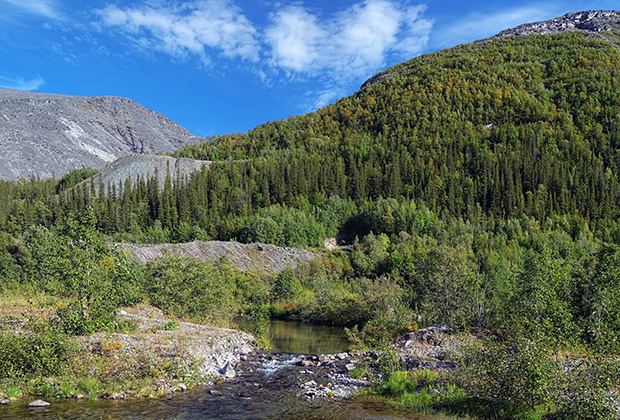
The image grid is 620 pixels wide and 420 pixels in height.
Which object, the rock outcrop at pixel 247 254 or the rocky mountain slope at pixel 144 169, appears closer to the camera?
the rock outcrop at pixel 247 254

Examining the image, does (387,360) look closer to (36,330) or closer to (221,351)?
(221,351)

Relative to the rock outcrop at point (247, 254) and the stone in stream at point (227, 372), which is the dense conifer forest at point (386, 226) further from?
the stone in stream at point (227, 372)

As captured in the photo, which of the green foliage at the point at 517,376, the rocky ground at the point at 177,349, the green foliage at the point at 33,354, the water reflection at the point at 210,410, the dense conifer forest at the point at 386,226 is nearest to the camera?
the green foliage at the point at 517,376

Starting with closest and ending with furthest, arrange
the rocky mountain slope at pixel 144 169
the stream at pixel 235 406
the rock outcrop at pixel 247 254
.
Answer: the stream at pixel 235 406 < the rock outcrop at pixel 247 254 < the rocky mountain slope at pixel 144 169

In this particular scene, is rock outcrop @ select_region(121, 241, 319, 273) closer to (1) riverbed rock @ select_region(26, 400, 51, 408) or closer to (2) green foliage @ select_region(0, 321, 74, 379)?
(2) green foliage @ select_region(0, 321, 74, 379)

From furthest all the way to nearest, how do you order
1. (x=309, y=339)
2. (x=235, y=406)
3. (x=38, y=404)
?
(x=309, y=339), (x=235, y=406), (x=38, y=404)

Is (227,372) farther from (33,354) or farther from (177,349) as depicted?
(33,354)

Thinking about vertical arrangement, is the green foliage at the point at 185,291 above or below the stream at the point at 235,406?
above

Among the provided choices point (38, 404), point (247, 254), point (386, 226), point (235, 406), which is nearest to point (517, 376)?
point (235, 406)

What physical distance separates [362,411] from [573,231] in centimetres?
13401

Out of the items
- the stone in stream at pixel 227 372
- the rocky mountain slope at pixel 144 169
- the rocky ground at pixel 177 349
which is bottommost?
the stone in stream at pixel 227 372

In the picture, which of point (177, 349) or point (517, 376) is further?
point (177, 349)

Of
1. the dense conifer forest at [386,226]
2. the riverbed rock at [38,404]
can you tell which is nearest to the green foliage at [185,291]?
A: the dense conifer forest at [386,226]

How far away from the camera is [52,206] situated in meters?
164
